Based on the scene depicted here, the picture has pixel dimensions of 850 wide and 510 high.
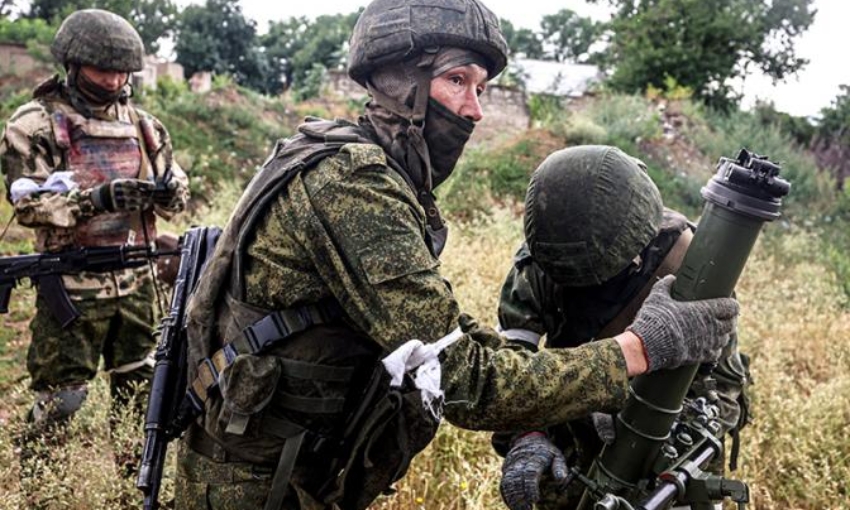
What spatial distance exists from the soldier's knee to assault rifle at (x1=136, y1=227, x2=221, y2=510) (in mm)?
1673

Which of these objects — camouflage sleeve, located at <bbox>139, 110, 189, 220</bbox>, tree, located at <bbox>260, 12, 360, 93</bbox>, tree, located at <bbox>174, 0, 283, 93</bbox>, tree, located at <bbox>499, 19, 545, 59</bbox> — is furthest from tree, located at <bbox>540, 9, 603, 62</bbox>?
camouflage sleeve, located at <bbox>139, 110, 189, 220</bbox>

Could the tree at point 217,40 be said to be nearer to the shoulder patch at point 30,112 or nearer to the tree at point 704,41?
the tree at point 704,41

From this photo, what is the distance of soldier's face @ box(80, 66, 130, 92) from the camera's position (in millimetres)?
3750

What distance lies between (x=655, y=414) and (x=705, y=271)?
1.36 feet

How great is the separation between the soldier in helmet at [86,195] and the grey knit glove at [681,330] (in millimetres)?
2729

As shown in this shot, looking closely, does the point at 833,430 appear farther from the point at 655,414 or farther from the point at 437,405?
the point at 437,405

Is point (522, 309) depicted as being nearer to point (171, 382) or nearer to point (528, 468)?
point (528, 468)

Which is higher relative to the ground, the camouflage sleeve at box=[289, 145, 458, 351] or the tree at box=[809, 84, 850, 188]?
the camouflage sleeve at box=[289, 145, 458, 351]

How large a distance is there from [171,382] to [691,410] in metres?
1.55

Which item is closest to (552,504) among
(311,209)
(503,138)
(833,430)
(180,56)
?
(311,209)

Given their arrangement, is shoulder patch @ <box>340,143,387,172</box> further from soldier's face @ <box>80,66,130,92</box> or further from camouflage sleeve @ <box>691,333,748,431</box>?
A: soldier's face @ <box>80,66,130,92</box>

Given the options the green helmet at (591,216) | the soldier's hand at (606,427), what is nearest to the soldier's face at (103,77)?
the green helmet at (591,216)

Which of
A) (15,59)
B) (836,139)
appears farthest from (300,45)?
(836,139)

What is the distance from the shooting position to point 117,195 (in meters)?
3.51
